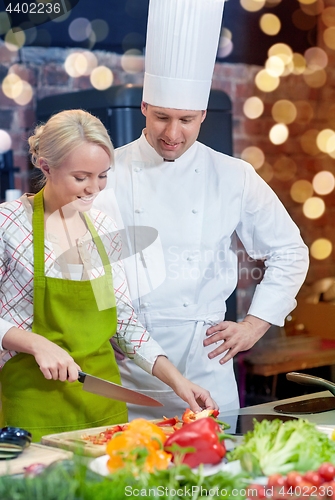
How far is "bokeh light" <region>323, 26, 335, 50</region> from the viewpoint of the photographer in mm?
2186

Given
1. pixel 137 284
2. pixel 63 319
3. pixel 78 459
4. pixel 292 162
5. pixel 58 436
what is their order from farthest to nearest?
pixel 292 162, pixel 137 284, pixel 63 319, pixel 58 436, pixel 78 459

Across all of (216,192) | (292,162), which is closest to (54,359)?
(216,192)

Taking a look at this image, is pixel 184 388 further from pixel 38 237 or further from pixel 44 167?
pixel 44 167

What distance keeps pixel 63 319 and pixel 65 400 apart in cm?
18

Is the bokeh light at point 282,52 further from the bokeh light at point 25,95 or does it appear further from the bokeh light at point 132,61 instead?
the bokeh light at point 25,95

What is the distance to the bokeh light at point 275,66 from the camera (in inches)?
77.2

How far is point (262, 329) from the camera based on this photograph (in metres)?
1.53

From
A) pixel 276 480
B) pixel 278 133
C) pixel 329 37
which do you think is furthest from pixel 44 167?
pixel 329 37

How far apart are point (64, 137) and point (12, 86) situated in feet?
1.33

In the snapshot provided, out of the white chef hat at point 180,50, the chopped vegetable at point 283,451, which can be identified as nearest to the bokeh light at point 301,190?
the white chef hat at point 180,50

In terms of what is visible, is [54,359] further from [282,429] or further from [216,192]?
[216,192]

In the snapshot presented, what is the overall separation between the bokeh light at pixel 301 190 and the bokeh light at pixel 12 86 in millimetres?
900

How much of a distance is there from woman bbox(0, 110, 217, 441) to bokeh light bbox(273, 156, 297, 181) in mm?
708

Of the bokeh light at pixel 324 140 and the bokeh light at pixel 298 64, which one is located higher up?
A: the bokeh light at pixel 298 64
